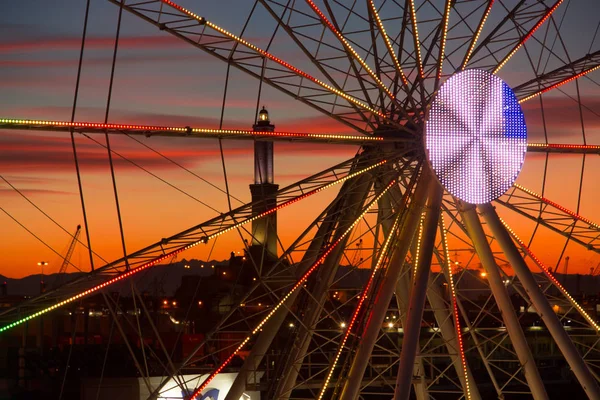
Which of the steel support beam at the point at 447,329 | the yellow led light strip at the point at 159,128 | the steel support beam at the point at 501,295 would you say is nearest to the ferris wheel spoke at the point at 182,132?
the yellow led light strip at the point at 159,128

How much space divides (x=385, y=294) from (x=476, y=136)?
13.9ft

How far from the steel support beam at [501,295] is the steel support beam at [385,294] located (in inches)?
78.1

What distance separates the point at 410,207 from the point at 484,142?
7.72 ft

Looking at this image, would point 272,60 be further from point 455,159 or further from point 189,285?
point 189,285

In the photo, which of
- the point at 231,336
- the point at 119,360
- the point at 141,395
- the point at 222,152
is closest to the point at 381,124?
the point at 222,152

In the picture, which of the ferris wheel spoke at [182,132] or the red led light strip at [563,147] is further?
the red led light strip at [563,147]

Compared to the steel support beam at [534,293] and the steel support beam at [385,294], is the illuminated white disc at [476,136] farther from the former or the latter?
the steel support beam at [534,293]

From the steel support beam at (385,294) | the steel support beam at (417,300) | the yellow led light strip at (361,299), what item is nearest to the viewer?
the steel support beam at (417,300)

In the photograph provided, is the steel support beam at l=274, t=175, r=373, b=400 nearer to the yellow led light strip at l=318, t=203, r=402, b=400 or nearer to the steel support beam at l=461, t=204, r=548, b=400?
the yellow led light strip at l=318, t=203, r=402, b=400

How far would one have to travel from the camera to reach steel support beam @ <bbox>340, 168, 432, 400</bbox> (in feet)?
82.5

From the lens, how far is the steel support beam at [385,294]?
25141 millimetres

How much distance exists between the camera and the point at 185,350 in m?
63.9

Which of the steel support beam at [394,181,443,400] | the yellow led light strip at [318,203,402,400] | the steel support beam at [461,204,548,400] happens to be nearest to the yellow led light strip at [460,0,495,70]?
the steel support beam at [394,181,443,400]

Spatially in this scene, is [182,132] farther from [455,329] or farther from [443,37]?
[455,329]
